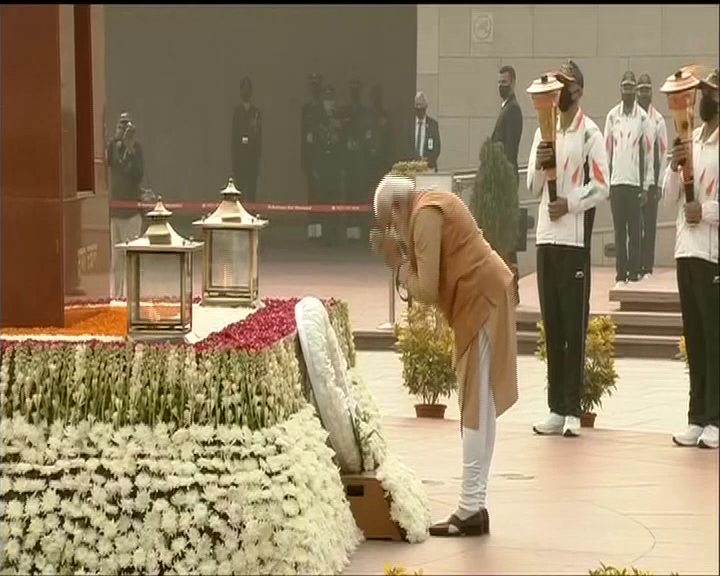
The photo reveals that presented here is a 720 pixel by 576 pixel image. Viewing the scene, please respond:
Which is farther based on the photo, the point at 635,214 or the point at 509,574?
the point at 635,214

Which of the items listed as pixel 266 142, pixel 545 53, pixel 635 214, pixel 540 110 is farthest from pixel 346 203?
pixel 540 110

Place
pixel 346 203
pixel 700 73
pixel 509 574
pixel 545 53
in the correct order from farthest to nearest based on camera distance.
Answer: pixel 346 203 < pixel 545 53 < pixel 700 73 < pixel 509 574

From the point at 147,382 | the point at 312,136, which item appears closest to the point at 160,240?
the point at 147,382

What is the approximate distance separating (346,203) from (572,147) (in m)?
9.91

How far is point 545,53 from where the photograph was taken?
58.8 ft

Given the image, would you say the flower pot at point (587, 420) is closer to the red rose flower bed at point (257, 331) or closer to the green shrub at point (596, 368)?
the green shrub at point (596, 368)

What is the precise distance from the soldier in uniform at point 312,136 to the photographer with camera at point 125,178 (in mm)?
2475

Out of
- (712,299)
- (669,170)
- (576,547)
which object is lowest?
(576,547)

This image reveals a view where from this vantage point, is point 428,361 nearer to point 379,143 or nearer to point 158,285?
point 158,285

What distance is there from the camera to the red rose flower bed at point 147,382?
18.6 feet

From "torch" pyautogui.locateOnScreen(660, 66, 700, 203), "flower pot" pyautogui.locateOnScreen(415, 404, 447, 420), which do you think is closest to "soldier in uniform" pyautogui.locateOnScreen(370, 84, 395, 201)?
"flower pot" pyautogui.locateOnScreen(415, 404, 447, 420)

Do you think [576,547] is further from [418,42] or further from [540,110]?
[418,42]

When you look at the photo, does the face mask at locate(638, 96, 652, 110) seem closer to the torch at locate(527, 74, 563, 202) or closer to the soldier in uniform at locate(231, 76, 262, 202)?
the soldier in uniform at locate(231, 76, 262, 202)

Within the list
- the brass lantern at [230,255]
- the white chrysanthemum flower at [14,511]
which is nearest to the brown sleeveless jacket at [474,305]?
the brass lantern at [230,255]
